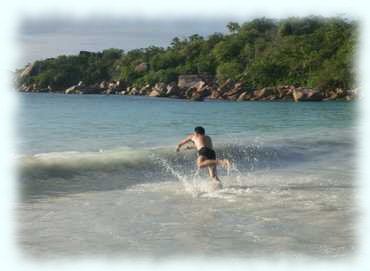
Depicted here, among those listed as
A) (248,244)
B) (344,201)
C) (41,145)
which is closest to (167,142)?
(41,145)

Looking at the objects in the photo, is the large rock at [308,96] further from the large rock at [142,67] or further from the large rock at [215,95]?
the large rock at [142,67]

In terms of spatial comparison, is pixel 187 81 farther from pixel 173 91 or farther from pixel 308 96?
pixel 308 96

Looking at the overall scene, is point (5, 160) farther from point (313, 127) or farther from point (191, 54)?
point (191, 54)

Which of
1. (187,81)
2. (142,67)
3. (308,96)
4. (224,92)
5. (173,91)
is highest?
(142,67)

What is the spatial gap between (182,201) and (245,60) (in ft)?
247

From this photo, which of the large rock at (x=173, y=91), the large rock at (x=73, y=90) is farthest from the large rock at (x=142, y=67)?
the large rock at (x=173, y=91)

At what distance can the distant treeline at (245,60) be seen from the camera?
6912 cm

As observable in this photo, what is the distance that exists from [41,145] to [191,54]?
8014 centimetres

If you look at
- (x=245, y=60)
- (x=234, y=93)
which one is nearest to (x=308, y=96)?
(x=234, y=93)

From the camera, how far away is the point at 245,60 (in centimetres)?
8331

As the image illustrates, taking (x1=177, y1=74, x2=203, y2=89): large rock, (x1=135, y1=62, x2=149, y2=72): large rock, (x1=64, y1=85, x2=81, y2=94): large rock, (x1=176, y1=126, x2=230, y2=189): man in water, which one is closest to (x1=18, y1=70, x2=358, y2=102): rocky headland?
(x1=177, y1=74, x2=203, y2=89): large rock

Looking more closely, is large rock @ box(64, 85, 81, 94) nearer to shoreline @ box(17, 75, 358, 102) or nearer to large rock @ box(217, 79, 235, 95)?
shoreline @ box(17, 75, 358, 102)

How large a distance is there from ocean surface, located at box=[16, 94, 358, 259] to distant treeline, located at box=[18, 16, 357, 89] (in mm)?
46010

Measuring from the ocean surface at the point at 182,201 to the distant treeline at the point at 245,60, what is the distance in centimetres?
4601
